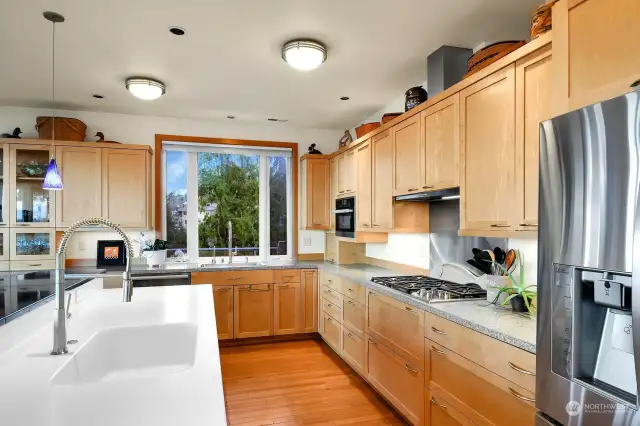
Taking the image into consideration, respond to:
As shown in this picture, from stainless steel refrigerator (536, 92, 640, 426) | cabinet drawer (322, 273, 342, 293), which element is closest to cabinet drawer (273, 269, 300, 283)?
cabinet drawer (322, 273, 342, 293)

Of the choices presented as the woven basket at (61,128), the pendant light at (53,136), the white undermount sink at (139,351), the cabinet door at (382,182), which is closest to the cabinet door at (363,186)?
the cabinet door at (382,182)

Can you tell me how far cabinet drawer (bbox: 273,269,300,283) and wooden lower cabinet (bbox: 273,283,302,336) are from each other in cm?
5

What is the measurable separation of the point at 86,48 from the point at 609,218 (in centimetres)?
337

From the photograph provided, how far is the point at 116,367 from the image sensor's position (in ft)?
5.26

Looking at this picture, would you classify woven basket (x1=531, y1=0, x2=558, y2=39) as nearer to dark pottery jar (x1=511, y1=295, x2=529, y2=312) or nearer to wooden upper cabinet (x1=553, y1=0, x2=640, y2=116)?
wooden upper cabinet (x1=553, y1=0, x2=640, y2=116)

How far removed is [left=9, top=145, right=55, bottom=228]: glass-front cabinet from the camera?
13.4ft

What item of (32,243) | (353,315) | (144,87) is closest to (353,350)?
(353,315)

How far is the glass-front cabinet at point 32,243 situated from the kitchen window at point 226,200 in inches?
46.4

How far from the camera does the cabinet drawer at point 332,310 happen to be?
396 centimetres

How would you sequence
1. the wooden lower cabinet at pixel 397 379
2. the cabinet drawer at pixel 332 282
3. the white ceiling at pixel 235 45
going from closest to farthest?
the white ceiling at pixel 235 45, the wooden lower cabinet at pixel 397 379, the cabinet drawer at pixel 332 282

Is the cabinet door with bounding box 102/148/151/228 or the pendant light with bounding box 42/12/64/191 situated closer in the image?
the pendant light with bounding box 42/12/64/191

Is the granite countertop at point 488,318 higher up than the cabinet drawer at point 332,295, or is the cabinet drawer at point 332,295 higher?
the granite countertop at point 488,318

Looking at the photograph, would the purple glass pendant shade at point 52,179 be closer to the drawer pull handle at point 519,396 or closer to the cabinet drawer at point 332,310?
the cabinet drawer at point 332,310

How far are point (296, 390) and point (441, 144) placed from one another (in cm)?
232
